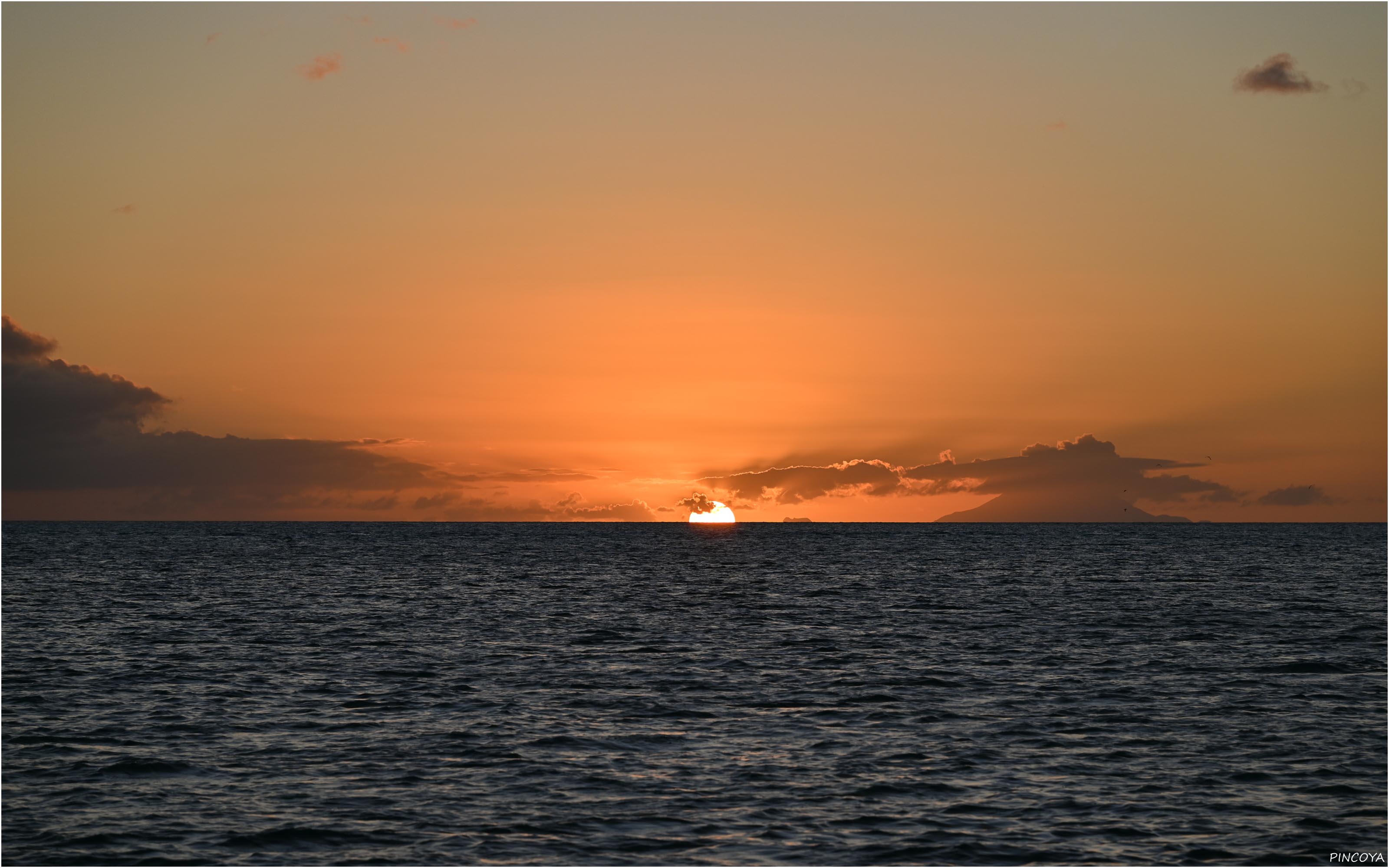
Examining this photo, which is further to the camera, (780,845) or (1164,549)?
(1164,549)

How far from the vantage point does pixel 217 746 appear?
31219mm

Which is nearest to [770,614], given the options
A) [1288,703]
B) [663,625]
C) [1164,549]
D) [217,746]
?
[663,625]

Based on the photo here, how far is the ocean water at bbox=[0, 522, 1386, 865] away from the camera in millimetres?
23891

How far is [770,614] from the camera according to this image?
228 feet

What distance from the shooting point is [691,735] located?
32844mm

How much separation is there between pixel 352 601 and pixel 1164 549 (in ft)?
464

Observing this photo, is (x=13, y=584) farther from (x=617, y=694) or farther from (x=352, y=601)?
(x=617, y=694)

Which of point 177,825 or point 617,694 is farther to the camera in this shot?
point 617,694

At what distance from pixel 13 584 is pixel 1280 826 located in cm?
9485

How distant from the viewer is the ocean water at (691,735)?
23.9 meters

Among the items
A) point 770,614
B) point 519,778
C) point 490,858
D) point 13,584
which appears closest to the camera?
point 490,858

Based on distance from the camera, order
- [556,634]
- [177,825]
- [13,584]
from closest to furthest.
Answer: [177,825] < [556,634] < [13,584]

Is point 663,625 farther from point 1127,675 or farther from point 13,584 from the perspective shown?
point 13,584

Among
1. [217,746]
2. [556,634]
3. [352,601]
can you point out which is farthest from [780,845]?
[352,601]
